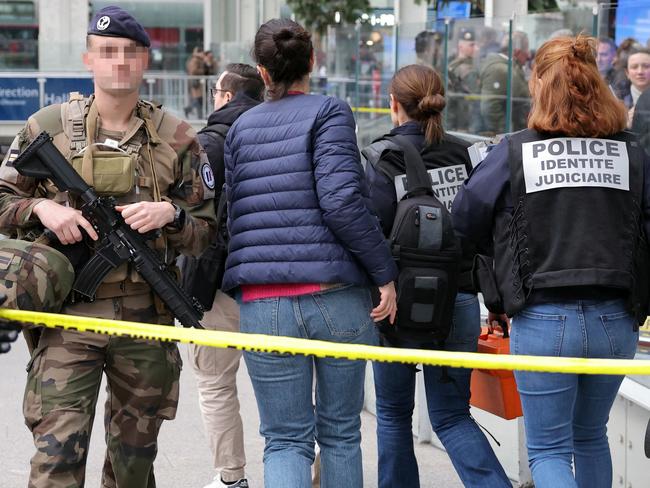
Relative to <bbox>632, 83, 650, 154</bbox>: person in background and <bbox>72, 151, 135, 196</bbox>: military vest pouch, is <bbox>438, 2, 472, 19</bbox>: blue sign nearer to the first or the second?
<bbox>632, 83, 650, 154</bbox>: person in background

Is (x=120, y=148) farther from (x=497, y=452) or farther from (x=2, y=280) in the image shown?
(x=497, y=452)

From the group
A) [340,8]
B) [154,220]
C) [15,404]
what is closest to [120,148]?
[154,220]

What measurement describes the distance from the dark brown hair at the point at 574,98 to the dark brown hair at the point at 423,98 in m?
0.80

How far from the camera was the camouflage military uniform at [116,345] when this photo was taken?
12.2 ft

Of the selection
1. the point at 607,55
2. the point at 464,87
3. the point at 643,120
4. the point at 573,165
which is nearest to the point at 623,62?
the point at 607,55

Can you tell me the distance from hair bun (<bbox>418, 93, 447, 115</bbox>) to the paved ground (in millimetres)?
1785

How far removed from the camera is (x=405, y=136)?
176 inches

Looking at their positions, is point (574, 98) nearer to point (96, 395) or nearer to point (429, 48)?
point (96, 395)

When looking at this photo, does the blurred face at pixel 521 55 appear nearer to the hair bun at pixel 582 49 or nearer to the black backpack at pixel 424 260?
the black backpack at pixel 424 260

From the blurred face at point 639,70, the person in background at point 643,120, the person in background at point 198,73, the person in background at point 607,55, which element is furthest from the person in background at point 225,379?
the person in background at point 198,73

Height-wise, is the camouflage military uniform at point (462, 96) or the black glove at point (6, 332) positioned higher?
the camouflage military uniform at point (462, 96)

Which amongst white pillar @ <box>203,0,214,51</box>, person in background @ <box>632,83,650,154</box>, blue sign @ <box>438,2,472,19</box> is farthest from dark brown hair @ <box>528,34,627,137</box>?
white pillar @ <box>203,0,214,51</box>

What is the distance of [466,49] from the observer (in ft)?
33.6

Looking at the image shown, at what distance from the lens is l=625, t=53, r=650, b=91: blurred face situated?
23.5 ft
